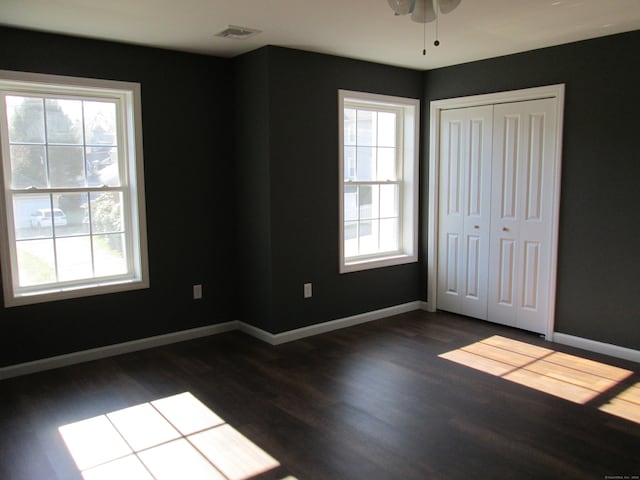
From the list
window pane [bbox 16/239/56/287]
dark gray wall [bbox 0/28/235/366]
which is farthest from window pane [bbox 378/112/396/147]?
window pane [bbox 16/239/56/287]

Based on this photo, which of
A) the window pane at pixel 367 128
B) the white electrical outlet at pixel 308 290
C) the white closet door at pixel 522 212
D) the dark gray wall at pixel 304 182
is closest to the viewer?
the dark gray wall at pixel 304 182

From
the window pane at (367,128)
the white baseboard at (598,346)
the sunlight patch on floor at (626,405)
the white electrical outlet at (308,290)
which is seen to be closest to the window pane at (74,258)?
the white electrical outlet at (308,290)

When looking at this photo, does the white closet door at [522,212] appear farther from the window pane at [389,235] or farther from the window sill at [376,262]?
the window pane at [389,235]

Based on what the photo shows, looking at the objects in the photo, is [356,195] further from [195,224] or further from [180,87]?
[180,87]

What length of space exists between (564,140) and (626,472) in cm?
264

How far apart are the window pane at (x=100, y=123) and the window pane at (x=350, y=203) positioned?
2.06 metres

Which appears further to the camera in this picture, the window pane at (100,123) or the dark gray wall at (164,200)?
the window pane at (100,123)

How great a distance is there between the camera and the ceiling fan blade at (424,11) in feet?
8.75

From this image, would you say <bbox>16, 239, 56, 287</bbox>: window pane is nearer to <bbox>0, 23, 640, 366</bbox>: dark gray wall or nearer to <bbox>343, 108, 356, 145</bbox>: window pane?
<bbox>0, 23, 640, 366</bbox>: dark gray wall

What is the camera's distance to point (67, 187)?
390 centimetres

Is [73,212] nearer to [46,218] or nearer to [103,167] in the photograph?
[46,218]

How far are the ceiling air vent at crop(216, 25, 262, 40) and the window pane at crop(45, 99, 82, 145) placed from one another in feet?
4.05

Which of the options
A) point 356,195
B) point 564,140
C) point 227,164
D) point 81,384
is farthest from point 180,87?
point 564,140

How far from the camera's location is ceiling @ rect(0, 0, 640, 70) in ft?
10.3
